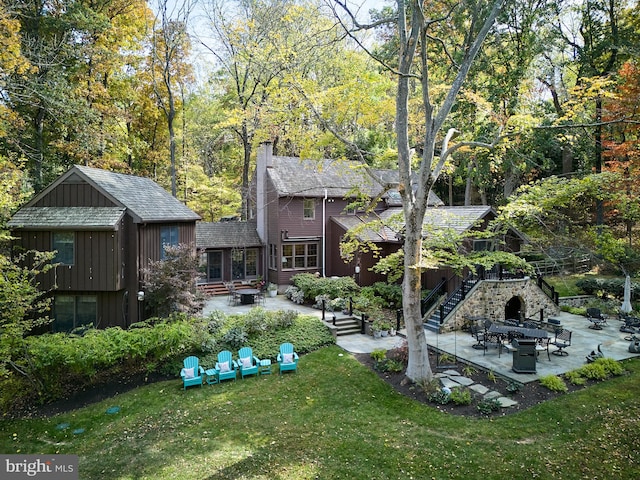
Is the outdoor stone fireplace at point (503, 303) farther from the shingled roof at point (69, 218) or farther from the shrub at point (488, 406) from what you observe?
the shingled roof at point (69, 218)

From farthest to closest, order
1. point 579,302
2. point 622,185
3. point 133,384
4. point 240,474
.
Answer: point 579,302 < point 622,185 < point 133,384 < point 240,474

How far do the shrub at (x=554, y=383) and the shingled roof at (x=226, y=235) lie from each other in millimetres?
16519

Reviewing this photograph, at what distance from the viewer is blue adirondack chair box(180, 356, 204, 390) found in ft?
37.5

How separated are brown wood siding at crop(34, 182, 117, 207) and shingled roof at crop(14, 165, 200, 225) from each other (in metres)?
0.14

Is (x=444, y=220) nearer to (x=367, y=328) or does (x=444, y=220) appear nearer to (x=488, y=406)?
(x=367, y=328)

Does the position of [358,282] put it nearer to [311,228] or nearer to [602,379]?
[311,228]

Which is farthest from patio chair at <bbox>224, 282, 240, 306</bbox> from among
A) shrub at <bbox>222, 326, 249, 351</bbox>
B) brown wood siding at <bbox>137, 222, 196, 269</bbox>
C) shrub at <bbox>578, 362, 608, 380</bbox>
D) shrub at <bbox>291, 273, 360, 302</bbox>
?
shrub at <bbox>578, 362, 608, 380</bbox>

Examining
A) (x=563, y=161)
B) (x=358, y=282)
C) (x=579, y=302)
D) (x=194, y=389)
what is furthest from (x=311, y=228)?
(x=563, y=161)

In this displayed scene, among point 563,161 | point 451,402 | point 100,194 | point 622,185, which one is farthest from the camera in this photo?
point 563,161

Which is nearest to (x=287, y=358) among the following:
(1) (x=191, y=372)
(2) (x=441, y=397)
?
(1) (x=191, y=372)

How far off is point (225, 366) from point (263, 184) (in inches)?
527

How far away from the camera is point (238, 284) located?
883 inches

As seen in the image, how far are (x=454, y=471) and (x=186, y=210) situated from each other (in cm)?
1457

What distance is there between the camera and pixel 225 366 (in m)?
12.1
